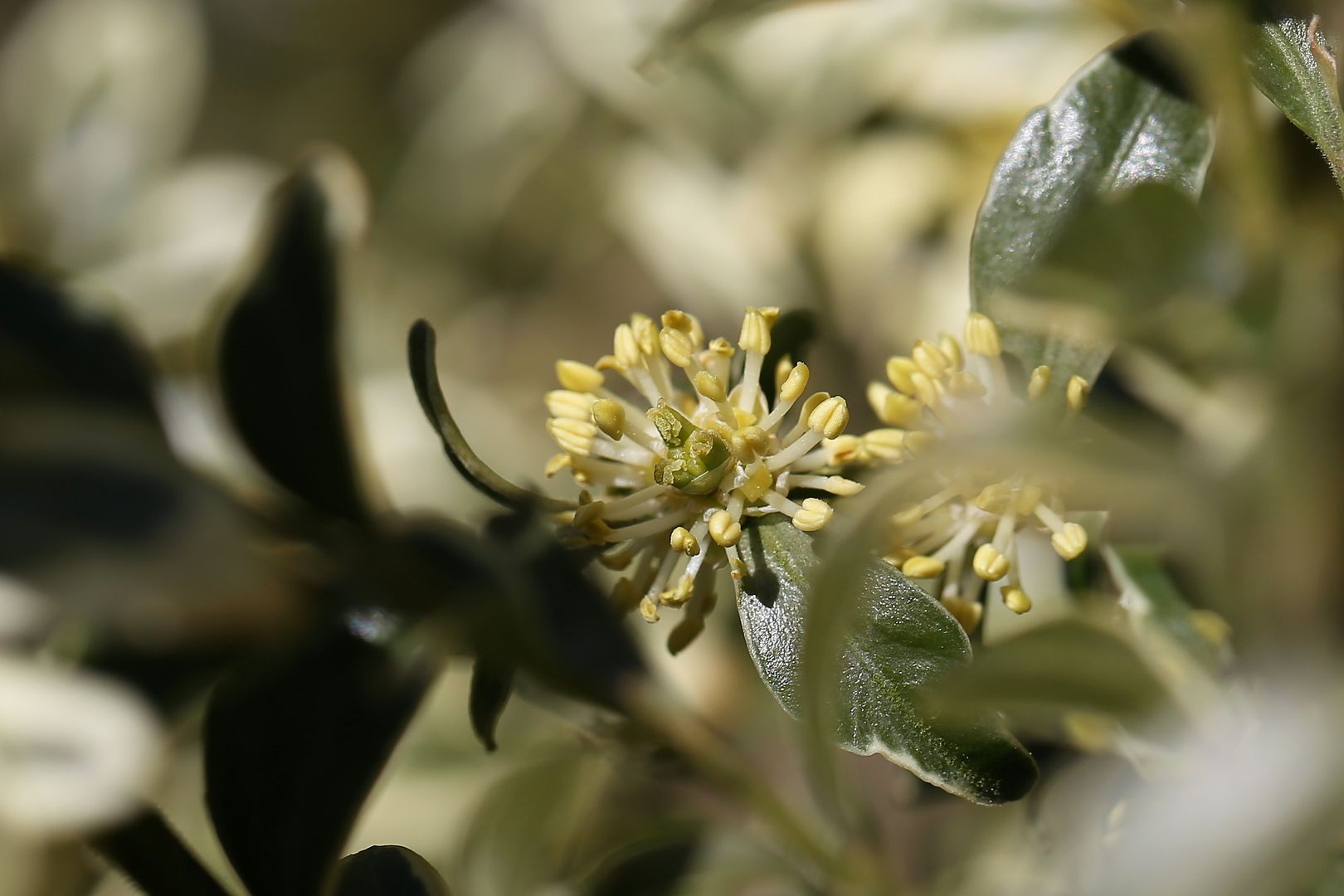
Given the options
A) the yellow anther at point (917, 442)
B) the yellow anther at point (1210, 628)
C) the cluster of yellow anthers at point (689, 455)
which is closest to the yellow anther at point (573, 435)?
the cluster of yellow anthers at point (689, 455)

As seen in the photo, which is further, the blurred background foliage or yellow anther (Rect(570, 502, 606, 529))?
yellow anther (Rect(570, 502, 606, 529))

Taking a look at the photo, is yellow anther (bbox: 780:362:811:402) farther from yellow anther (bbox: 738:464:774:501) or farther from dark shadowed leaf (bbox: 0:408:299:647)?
dark shadowed leaf (bbox: 0:408:299:647)

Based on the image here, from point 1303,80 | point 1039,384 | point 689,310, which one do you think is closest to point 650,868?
point 1039,384

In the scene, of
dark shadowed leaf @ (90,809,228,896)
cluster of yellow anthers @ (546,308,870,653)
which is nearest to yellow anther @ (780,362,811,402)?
cluster of yellow anthers @ (546,308,870,653)

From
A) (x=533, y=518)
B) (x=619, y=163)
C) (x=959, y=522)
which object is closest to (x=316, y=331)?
(x=533, y=518)

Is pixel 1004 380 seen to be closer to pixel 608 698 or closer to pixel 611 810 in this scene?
pixel 608 698

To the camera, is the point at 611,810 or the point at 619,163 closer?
the point at 611,810

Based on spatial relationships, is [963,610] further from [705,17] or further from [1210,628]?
[705,17]
